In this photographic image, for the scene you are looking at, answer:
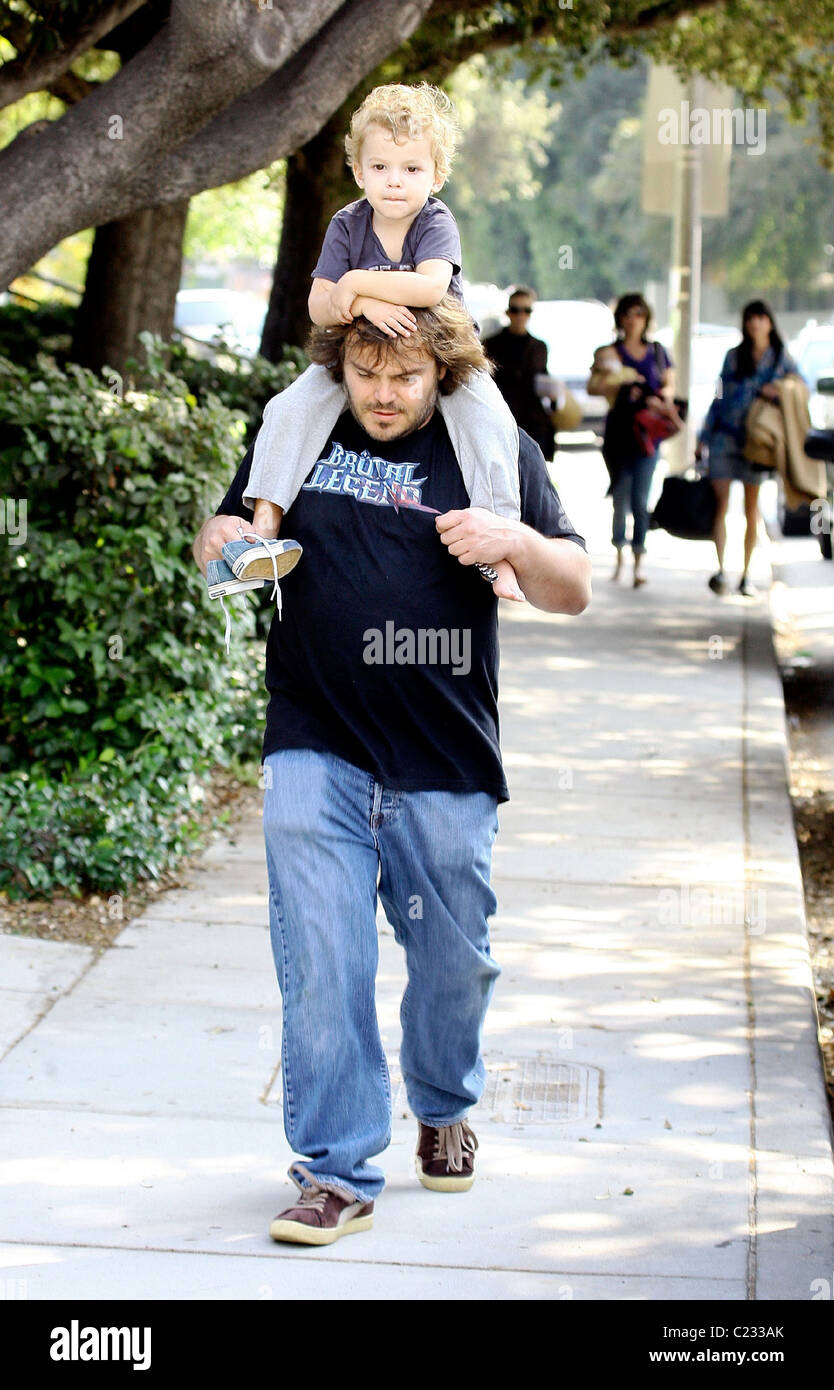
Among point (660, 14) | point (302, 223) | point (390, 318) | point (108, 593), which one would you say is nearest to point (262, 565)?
point (390, 318)

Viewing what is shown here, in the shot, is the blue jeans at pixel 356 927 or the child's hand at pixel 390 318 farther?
the blue jeans at pixel 356 927

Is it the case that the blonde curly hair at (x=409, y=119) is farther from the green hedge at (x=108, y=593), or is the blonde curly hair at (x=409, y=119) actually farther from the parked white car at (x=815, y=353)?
the parked white car at (x=815, y=353)

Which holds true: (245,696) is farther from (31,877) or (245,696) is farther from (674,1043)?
(674,1043)

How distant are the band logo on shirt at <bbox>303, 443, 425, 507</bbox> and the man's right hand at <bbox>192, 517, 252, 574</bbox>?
0.16 metres

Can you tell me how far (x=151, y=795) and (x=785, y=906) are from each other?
7.38 feet

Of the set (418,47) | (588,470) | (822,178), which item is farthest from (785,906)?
(822,178)

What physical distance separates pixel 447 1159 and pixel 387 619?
1.26 metres

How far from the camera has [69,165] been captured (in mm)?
5770

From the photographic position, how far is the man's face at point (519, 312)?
12.6 m

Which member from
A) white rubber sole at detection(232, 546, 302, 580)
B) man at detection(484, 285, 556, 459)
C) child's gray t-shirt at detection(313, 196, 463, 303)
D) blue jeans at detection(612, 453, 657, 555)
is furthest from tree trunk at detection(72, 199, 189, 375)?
white rubber sole at detection(232, 546, 302, 580)

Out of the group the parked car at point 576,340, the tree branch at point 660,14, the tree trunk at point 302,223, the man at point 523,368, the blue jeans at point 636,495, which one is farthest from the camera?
the parked car at point 576,340

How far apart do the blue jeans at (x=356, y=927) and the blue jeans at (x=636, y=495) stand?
8831mm

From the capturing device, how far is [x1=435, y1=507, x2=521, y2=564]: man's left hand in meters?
3.40

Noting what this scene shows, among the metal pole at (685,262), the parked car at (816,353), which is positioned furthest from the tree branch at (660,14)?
the parked car at (816,353)
